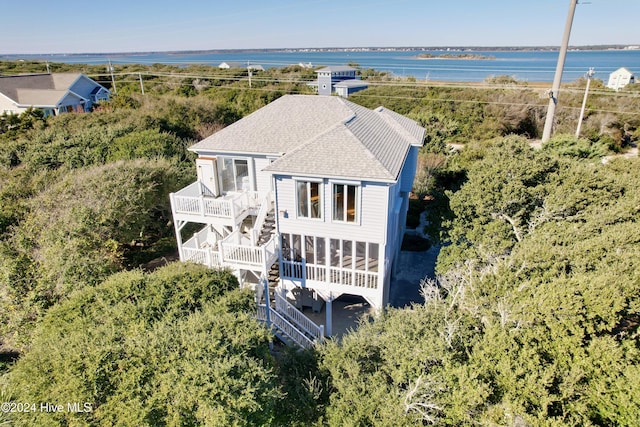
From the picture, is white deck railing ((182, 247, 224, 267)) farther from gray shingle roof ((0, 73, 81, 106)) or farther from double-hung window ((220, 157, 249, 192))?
gray shingle roof ((0, 73, 81, 106))

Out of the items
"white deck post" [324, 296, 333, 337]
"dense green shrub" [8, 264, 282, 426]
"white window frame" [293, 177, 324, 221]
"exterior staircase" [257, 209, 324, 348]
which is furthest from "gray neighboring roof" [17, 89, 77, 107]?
"white deck post" [324, 296, 333, 337]

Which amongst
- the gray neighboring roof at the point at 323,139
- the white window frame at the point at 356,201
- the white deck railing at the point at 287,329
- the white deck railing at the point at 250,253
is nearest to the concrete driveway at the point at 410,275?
the white deck railing at the point at 287,329

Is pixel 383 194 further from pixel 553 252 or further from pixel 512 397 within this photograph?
pixel 512 397

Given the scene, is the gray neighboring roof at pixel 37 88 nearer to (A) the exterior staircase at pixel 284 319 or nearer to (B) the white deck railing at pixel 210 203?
(B) the white deck railing at pixel 210 203

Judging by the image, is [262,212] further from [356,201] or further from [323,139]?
[356,201]

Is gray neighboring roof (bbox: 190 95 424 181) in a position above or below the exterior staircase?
above

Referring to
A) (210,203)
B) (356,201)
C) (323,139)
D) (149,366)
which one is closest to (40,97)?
(210,203)
